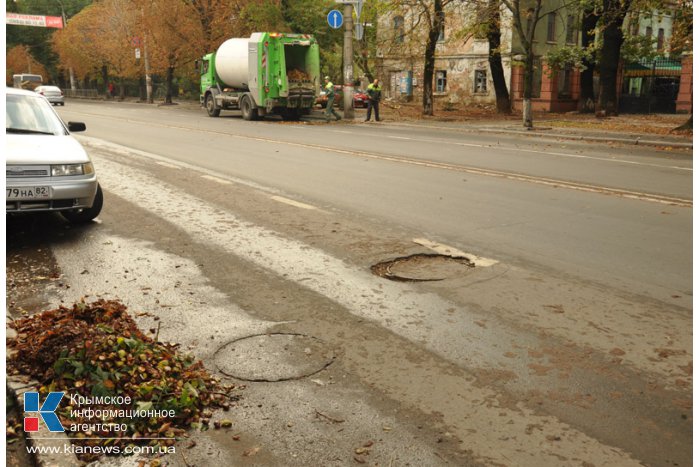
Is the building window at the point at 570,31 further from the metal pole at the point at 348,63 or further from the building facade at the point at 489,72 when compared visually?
the metal pole at the point at 348,63

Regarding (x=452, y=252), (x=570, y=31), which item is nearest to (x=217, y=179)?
(x=452, y=252)

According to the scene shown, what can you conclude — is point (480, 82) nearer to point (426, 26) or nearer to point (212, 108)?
point (426, 26)

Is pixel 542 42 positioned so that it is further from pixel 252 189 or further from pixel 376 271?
pixel 376 271

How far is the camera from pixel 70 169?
24.5ft

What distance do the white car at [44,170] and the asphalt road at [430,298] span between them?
1.27ft

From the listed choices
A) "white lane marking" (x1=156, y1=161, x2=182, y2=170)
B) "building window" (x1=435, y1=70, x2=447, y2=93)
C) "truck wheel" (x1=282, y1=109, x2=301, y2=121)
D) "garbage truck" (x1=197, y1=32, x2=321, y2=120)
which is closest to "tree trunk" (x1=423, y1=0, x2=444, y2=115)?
"garbage truck" (x1=197, y1=32, x2=321, y2=120)

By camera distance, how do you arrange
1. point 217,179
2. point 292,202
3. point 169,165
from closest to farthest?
point 292,202 → point 217,179 → point 169,165

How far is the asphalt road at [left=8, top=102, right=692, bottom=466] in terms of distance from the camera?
135 inches

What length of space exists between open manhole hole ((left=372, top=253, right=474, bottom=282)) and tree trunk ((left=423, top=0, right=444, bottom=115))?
2432cm

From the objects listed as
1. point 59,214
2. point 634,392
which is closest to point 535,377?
point 634,392

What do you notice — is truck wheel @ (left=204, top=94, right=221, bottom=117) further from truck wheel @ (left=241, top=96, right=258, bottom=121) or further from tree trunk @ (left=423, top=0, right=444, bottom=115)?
tree trunk @ (left=423, top=0, right=444, bottom=115)

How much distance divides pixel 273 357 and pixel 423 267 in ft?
7.64

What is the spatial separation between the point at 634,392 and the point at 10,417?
333 centimetres

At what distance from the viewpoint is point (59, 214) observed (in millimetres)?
8734
